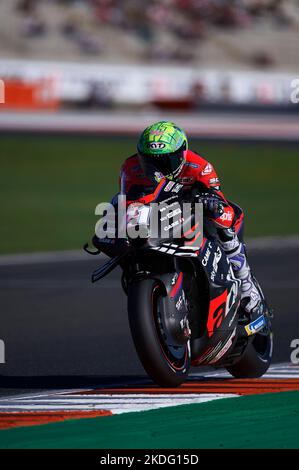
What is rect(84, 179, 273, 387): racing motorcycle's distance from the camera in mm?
5664

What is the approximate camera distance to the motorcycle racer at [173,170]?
5.90m

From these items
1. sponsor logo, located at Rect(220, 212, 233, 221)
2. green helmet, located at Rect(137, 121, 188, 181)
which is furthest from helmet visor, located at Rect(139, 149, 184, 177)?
sponsor logo, located at Rect(220, 212, 233, 221)

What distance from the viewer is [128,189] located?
596 cm

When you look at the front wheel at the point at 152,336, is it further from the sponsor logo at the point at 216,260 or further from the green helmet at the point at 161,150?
the green helmet at the point at 161,150

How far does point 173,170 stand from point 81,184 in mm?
17378

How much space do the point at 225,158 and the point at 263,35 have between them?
11.2 metres

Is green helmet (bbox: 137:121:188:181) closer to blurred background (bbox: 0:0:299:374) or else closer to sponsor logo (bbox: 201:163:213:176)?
sponsor logo (bbox: 201:163:213:176)

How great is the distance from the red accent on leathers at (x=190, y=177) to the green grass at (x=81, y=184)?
8.63 meters

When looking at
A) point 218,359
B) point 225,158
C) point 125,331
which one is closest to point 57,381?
point 218,359

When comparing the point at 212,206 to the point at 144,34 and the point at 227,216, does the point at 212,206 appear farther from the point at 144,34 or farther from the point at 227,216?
the point at 144,34

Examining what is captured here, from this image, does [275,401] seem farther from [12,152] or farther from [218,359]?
[12,152]

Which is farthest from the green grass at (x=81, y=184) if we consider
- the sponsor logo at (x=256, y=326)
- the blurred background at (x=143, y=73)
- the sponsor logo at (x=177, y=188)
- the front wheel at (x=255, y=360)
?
the sponsor logo at (x=177, y=188)

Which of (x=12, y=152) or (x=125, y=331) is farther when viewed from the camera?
(x=12, y=152)

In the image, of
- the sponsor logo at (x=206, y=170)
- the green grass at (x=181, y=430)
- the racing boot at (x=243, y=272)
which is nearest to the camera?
the green grass at (x=181, y=430)
